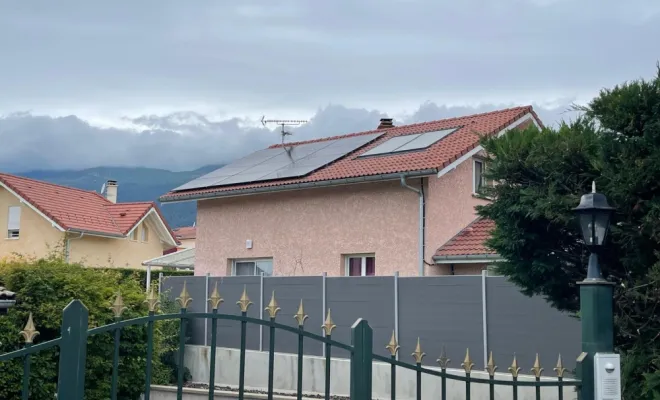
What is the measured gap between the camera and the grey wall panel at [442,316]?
45.6 feet

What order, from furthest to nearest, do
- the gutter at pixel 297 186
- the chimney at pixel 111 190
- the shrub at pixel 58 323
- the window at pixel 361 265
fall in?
the chimney at pixel 111 190, the window at pixel 361 265, the gutter at pixel 297 186, the shrub at pixel 58 323

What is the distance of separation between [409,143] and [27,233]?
64.5ft

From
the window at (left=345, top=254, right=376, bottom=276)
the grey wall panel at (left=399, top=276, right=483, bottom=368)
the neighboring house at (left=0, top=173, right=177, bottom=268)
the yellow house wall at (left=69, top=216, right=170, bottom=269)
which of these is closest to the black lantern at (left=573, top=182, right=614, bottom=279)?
the grey wall panel at (left=399, top=276, right=483, bottom=368)

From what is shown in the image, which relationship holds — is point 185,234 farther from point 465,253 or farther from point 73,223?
point 465,253

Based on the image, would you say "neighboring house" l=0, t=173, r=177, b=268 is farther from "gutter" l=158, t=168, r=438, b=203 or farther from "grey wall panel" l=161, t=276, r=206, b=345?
"grey wall panel" l=161, t=276, r=206, b=345

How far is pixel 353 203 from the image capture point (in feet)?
62.0

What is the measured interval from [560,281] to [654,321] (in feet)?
3.95

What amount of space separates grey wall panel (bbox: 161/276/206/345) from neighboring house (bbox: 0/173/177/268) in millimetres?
13481

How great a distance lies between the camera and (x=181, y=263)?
25797mm

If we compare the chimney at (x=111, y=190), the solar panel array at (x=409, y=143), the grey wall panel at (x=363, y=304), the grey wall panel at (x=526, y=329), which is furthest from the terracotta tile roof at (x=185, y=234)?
the grey wall panel at (x=526, y=329)

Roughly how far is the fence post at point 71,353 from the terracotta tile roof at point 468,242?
13492 millimetres

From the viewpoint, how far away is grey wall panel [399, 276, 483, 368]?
13.9 m

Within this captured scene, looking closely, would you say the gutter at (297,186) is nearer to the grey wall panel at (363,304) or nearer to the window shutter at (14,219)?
the grey wall panel at (363,304)

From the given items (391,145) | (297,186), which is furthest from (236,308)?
(391,145)
